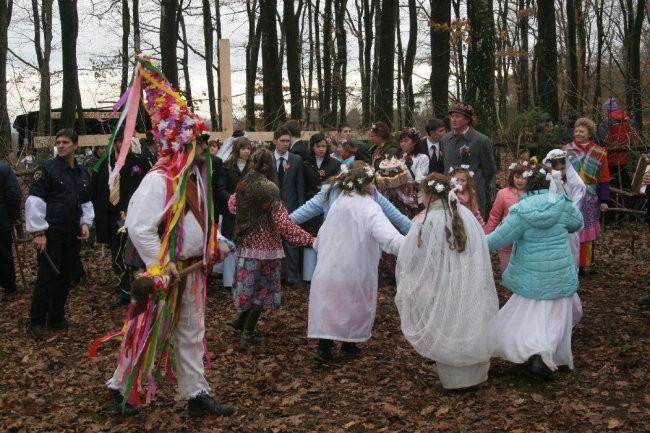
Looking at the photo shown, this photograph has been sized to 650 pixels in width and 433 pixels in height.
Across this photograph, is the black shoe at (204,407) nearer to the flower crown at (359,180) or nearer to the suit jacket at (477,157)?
the flower crown at (359,180)

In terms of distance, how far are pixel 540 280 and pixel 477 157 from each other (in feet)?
11.3

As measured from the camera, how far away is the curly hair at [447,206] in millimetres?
6035

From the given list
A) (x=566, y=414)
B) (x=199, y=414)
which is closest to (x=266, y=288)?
(x=199, y=414)

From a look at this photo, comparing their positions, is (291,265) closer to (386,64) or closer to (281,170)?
(281,170)

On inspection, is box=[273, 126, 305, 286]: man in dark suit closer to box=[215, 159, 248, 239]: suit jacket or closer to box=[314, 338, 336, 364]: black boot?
box=[215, 159, 248, 239]: suit jacket

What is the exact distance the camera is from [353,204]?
694 centimetres

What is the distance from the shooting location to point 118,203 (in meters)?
9.70

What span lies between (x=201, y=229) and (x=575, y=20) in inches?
838

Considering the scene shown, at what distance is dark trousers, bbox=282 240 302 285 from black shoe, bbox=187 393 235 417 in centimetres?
477

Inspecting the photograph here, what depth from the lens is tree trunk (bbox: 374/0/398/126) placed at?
Answer: 19.2 meters

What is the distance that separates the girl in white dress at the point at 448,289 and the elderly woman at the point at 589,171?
406cm

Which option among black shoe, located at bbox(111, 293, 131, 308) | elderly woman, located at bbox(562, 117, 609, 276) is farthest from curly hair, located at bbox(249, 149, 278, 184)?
elderly woman, located at bbox(562, 117, 609, 276)

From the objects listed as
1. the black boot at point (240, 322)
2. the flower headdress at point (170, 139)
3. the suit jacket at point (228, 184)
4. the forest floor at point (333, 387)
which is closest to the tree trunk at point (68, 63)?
the suit jacket at point (228, 184)

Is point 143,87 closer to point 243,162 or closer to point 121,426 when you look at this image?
point 121,426
